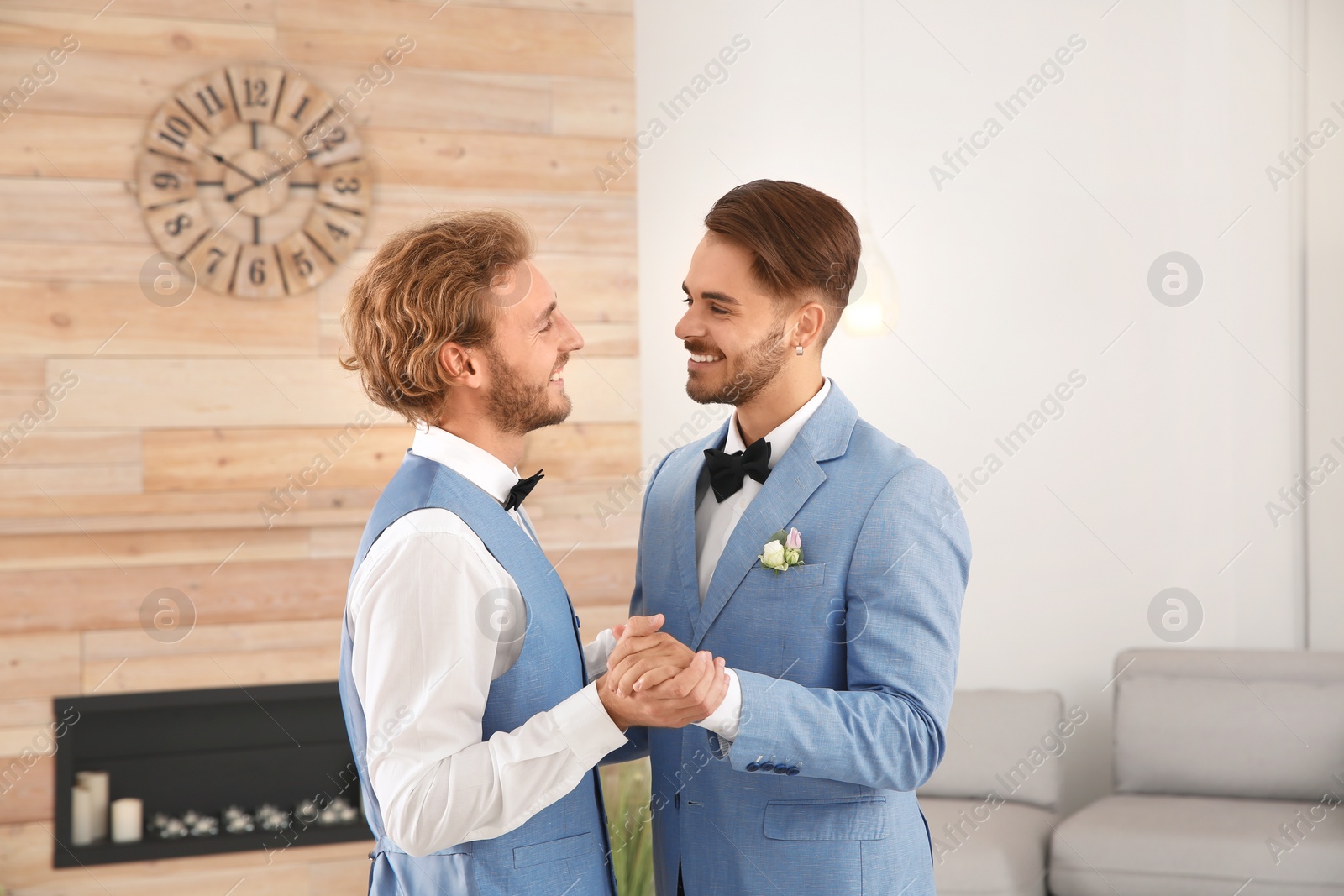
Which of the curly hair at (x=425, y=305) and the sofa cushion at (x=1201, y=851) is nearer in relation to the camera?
the curly hair at (x=425, y=305)

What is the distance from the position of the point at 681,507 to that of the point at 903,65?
3.27 m

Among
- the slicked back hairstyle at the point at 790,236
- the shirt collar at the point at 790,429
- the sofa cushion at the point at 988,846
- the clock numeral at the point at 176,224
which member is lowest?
the sofa cushion at the point at 988,846

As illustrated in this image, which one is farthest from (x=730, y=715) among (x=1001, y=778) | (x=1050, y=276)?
(x=1050, y=276)

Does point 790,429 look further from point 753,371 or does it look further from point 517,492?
point 517,492

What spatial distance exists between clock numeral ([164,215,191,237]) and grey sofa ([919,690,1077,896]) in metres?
3.03

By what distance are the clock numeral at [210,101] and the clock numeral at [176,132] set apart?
0.26 feet

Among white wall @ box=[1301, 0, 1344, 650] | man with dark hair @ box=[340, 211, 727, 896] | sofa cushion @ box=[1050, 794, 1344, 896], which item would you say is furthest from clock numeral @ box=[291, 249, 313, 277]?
white wall @ box=[1301, 0, 1344, 650]

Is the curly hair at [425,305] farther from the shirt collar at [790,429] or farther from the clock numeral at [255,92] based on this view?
the clock numeral at [255,92]

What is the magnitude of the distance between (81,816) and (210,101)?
233 cm

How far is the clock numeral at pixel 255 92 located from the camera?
3549 mm

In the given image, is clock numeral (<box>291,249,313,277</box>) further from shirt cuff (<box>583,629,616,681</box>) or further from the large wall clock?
shirt cuff (<box>583,629,616,681</box>)

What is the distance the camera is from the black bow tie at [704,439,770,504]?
1.65 m

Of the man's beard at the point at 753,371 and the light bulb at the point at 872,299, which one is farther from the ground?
the light bulb at the point at 872,299

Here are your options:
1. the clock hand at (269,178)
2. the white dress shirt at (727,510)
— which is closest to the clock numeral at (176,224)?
the clock hand at (269,178)
